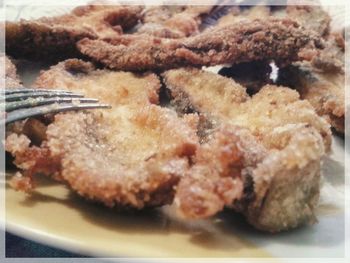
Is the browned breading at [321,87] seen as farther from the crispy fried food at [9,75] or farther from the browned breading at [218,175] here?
the crispy fried food at [9,75]

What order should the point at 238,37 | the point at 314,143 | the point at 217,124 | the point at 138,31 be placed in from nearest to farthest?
the point at 314,143 → the point at 217,124 → the point at 238,37 → the point at 138,31

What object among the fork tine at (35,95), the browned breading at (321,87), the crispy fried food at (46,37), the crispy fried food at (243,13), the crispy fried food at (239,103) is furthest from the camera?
the crispy fried food at (243,13)

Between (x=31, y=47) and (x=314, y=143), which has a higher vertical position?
(x=31, y=47)

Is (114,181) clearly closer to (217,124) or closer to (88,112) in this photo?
(88,112)

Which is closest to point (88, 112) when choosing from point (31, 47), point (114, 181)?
point (114, 181)

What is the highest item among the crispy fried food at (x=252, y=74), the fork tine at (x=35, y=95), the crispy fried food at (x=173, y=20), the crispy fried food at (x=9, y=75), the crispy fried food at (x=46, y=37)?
the crispy fried food at (x=173, y=20)

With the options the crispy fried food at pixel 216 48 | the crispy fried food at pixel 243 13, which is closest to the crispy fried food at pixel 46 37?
the crispy fried food at pixel 216 48

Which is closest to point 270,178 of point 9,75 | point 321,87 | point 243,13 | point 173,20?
point 321,87
